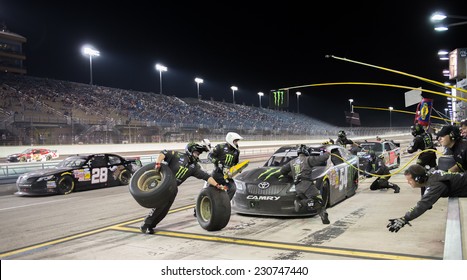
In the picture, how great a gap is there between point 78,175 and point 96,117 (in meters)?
23.0

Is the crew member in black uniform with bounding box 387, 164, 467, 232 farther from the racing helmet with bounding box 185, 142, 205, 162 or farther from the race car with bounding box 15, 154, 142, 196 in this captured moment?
the race car with bounding box 15, 154, 142, 196

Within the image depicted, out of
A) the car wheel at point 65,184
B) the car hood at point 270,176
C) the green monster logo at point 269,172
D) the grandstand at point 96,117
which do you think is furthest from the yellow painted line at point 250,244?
the grandstand at point 96,117

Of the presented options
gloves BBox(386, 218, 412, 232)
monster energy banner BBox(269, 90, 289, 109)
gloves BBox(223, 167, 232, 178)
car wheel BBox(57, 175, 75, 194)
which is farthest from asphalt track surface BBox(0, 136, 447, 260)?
monster energy banner BBox(269, 90, 289, 109)

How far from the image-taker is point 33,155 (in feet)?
81.8

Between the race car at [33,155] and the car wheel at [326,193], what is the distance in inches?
876

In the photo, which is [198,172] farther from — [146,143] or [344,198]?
[146,143]

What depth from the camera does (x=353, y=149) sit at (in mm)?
12469

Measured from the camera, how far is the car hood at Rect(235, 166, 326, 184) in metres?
7.16

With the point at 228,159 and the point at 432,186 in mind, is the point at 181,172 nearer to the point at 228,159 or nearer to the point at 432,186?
the point at 228,159

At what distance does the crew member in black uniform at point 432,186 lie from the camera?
4281 mm

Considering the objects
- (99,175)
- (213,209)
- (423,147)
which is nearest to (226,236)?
(213,209)

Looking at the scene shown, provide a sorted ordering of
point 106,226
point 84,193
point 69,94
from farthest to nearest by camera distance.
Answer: point 69,94 < point 84,193 < point 106,226
